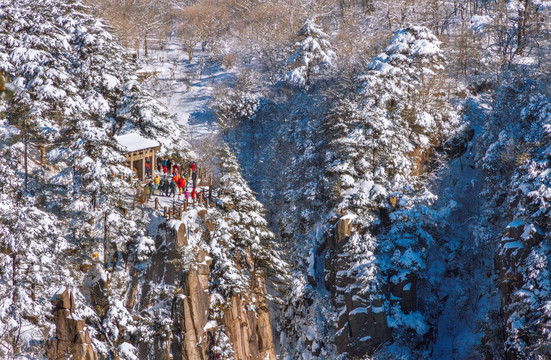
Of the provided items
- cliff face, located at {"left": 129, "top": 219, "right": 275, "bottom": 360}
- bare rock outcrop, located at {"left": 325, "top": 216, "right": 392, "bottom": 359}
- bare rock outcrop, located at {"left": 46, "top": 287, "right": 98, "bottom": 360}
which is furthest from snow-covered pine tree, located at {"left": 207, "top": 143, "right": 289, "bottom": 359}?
bare rock outcrop, located at {"left": 46, "top": 287, "right": 98, "bottom": 360}

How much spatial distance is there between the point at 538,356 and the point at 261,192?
25.9 meters

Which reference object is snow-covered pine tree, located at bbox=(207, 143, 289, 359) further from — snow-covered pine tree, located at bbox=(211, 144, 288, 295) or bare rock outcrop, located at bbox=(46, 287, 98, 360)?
bare rock outcrop, located at bbox=(46, 287, 98, 360)

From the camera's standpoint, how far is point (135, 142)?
32.2m

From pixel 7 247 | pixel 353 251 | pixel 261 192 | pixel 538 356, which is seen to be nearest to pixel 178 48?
pixel 261 192

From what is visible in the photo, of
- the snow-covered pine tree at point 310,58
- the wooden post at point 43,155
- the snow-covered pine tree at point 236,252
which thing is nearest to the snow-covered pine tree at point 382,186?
the snow-covered pine tree at point 236,252

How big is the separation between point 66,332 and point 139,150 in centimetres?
1343

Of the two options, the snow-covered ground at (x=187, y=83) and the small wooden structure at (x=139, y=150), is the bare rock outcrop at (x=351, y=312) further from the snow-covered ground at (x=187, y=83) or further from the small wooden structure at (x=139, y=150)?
the snow-covered ground at (x=187, y=83)

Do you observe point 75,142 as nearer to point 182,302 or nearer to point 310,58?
point 182,302

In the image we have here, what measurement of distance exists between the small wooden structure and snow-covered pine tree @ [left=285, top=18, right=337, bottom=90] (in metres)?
21.4

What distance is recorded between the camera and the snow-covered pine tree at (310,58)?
163 ft

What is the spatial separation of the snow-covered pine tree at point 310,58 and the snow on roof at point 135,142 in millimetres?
21295

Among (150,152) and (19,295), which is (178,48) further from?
(19,295)

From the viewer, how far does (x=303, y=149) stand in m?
41.4

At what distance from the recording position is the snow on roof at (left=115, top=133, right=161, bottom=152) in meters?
31.4
